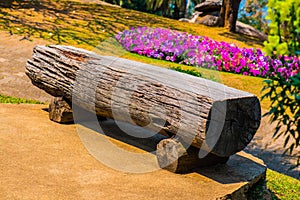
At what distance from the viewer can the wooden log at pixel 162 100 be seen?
431cm

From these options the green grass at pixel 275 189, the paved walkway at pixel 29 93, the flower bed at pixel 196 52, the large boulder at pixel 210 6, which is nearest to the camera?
the green grass at pixel 275 189

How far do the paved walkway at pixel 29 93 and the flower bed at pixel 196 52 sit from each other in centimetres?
294

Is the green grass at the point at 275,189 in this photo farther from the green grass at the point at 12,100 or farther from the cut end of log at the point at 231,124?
the green grass at the point at 12,100

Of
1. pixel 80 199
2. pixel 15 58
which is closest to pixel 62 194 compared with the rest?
pixel 80 199

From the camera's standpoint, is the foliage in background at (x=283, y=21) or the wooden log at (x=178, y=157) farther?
the wooden log at (x=178, y=157)

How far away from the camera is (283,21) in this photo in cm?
296

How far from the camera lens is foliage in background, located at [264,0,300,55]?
9.42 ft

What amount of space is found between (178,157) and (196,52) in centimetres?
819

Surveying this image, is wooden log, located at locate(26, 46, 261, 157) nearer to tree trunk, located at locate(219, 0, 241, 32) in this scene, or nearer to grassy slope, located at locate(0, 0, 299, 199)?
grassy slope, located at locate(0, 0, 299, 199)

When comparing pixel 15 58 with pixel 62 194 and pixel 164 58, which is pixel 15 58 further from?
pixel 62 194

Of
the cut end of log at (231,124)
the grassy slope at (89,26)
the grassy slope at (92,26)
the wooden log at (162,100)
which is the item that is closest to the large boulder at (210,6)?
the grassy slope at (89,26)

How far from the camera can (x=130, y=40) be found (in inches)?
516

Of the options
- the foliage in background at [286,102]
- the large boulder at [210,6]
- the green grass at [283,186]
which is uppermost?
the large boulder at [210,6]

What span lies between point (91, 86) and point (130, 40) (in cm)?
780
